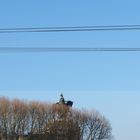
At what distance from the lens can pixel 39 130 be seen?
118 m

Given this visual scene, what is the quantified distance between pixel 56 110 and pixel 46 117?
8.49ft

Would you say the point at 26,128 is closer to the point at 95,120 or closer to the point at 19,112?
the point at 19,112

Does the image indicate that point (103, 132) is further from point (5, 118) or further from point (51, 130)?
point (5, 118)

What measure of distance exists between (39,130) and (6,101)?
9.41 metres

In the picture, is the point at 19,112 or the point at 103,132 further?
the point at 103,132

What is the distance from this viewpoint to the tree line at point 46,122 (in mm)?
115688

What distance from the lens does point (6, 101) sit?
11462 centimetres

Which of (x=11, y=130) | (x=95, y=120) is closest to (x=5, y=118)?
(x=11, y=130)

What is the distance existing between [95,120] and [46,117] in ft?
36.3

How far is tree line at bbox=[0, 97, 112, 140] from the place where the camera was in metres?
116

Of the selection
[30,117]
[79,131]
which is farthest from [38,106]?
[79,131]

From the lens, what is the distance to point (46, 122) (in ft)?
388

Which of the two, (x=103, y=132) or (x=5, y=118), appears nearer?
(x=5, y=118)

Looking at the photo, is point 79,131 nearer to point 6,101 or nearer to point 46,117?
point 46,117
